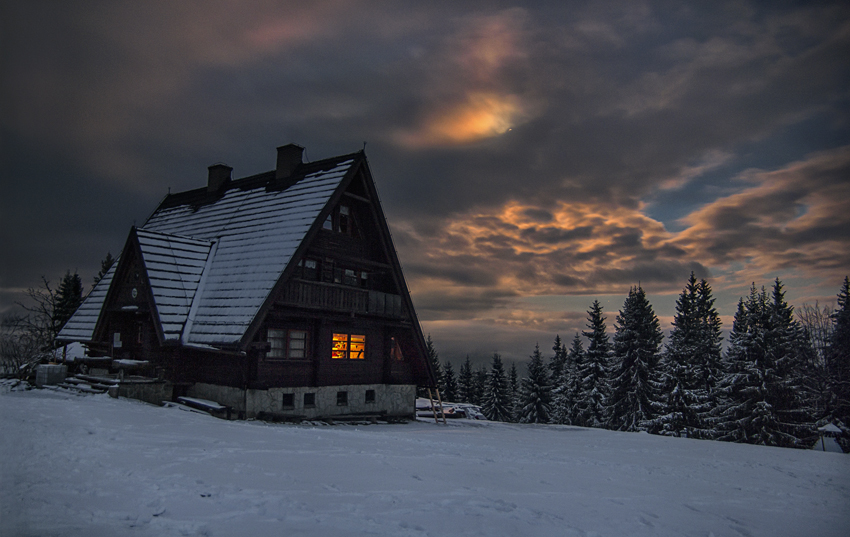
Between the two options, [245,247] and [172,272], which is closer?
[172,272]

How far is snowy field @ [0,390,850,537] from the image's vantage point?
22.6ft

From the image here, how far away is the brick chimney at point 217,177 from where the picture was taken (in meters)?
30.4

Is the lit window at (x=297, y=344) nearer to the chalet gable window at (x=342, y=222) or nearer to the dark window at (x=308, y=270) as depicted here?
the dark window at (x=308, y=270)

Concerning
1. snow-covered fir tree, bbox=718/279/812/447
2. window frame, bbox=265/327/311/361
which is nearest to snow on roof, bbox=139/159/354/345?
window frame, bbox=265/327/311/361

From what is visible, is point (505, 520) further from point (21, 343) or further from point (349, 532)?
point (21, 343)

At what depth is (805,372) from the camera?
3966 centimetres

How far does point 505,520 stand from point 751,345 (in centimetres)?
4053

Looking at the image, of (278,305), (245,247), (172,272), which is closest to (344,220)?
(245,247)

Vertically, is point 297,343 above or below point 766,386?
above

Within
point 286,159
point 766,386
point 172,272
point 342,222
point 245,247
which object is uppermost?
point 286,159

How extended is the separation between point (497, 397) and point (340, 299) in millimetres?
44583

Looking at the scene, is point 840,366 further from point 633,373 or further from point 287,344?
point 287,344

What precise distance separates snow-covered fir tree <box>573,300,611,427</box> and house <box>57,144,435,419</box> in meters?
29.3

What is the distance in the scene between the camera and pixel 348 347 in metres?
24.1
